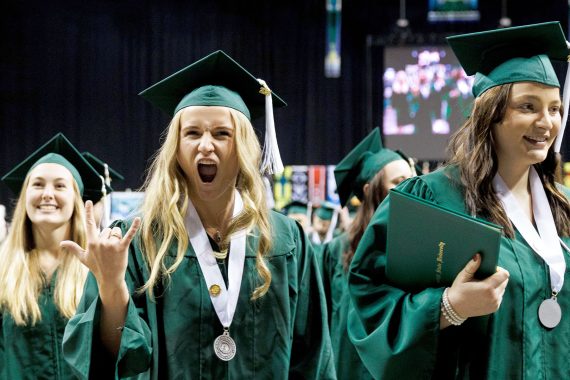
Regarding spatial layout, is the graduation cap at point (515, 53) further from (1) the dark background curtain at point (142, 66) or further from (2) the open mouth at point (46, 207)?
(1) the dark background curtain at point (142, 66)

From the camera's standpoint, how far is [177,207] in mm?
2838

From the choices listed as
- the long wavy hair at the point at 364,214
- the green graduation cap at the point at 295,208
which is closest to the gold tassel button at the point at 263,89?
the long wavy hair at the point at 364,214

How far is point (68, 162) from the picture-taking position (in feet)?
15.0

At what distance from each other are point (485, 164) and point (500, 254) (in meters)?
0.30

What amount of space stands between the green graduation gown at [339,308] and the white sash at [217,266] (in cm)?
212

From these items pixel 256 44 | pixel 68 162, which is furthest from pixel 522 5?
pixel 68 162

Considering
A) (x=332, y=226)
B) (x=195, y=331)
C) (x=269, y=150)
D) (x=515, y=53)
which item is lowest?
(x=332, y=226)

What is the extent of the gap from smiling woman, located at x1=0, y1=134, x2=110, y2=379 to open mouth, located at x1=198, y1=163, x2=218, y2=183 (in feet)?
5.19

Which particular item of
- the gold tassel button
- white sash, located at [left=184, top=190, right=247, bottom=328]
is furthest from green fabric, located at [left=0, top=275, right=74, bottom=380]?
the gold tassel button

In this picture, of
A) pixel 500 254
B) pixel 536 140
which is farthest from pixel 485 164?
pixel 500 254

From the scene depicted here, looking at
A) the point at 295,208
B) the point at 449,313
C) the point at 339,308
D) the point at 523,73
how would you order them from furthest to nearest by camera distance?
the point at 295,208 < the point at 339,308 < the point at 523,73 < the point at 449,313

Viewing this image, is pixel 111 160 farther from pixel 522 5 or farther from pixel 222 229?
pixel 222 229

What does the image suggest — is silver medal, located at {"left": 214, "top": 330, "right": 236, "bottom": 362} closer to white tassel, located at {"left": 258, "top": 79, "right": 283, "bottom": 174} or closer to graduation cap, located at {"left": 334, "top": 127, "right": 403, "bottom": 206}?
white tassel, located at {"left": 258, "top": 79, "right": 283, "bottom": 174}

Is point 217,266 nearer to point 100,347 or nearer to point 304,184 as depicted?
point 100,347
